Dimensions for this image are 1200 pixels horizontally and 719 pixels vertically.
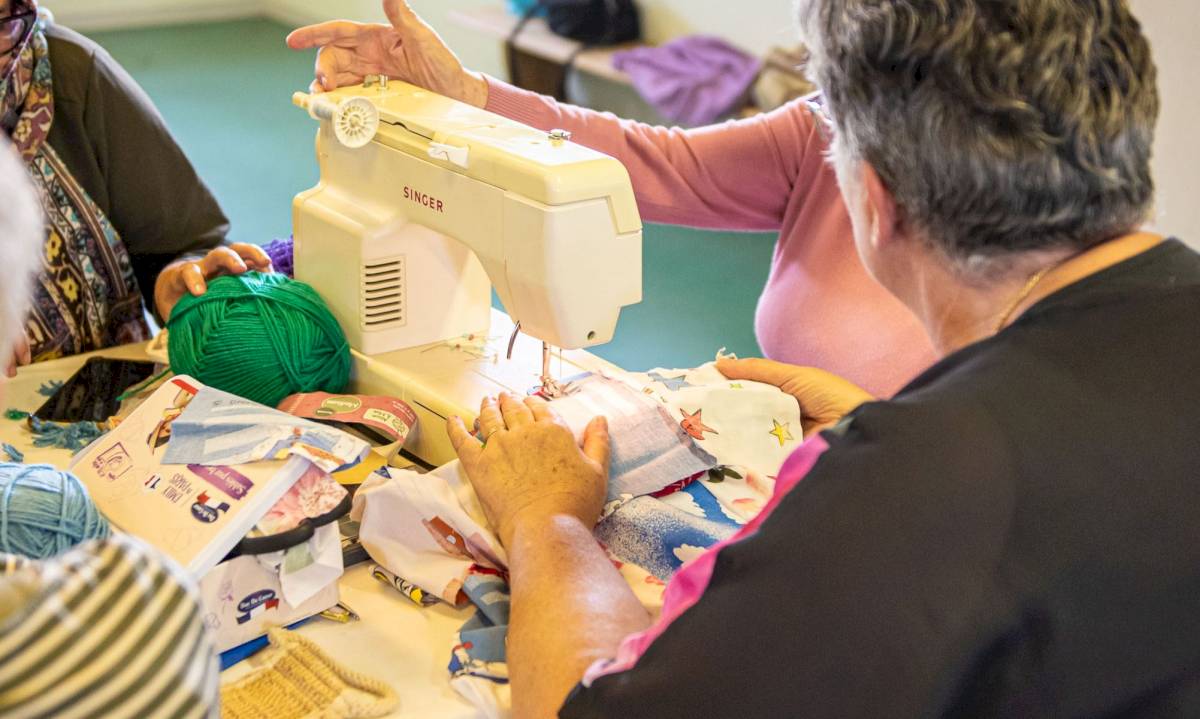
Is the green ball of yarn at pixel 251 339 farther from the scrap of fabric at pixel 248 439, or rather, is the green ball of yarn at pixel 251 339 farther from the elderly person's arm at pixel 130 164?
the elderly person's arm at pixel 130 164

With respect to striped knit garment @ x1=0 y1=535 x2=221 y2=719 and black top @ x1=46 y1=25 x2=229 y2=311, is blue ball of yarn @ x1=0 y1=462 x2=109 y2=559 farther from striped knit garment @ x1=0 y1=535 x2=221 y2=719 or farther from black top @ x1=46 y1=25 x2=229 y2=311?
black top @ x1=46 y1=25 x2=229 y2=311

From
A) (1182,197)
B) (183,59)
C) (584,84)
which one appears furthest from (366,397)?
(183,59)

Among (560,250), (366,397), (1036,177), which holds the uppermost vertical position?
(1036,177)

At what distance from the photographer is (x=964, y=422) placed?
903 mm

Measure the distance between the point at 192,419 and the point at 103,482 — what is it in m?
0.12

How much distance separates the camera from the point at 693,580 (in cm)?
95

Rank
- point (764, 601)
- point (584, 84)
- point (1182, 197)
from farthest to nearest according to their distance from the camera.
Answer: point (584, 84)
point (1182, 197)
point (764, 601)

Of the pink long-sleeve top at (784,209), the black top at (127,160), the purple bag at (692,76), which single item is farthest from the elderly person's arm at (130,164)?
the purple bag at (692,76)

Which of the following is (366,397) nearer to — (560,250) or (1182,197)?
(560,250)

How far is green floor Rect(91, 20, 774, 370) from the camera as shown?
165 inches

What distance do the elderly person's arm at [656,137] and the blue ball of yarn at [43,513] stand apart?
2.77 feet

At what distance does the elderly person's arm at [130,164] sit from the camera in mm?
1997

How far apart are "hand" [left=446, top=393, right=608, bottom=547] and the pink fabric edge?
0.34 meters

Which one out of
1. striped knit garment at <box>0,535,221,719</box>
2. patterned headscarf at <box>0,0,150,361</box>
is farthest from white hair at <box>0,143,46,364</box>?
patterned headscarf at <box>0,0,150,361</box>
